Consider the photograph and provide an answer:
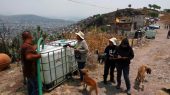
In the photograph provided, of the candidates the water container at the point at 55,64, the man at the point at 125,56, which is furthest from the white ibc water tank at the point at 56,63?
the man at the point at 125,56

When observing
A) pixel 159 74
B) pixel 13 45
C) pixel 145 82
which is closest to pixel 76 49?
pixel 145 82

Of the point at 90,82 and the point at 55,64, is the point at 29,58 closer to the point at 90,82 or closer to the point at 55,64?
the point at 55,64

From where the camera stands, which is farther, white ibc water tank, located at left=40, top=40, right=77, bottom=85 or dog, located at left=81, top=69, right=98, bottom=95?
white ibc water tank, located at left=40, top=40, right=77, bottom=85

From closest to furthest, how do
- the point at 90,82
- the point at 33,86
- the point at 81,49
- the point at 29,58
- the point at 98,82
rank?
the point at 29,58
the point at 33,86
the point at 90,82
the point at 81,49
the point at 98,82

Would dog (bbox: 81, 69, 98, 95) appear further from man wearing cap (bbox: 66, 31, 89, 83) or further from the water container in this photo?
the water container

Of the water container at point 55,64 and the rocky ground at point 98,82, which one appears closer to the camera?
the water container at point 55,64

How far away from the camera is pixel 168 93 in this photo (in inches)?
302

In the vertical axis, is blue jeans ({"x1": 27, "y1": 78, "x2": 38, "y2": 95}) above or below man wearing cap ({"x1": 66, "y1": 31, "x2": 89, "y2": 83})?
below

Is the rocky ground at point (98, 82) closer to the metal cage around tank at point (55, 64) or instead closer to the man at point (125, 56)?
the metal cage around tank at point (55, 64)

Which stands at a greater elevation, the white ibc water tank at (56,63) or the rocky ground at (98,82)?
the white ibc water tank at (56,63)

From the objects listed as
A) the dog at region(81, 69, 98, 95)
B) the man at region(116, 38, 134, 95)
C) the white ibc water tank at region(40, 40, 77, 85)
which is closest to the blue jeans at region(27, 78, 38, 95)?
the white ibc water tank at region(40, 40, 77, 85)

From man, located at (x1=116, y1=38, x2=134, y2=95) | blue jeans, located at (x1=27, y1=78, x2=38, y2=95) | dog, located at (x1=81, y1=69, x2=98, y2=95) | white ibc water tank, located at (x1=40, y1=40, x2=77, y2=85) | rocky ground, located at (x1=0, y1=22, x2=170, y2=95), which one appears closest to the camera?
blue jeans, located at (x1=27, y1=78, x2=38, y2=95)

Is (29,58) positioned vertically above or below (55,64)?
above

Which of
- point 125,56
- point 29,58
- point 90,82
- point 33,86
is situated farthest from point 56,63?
point 125,56
